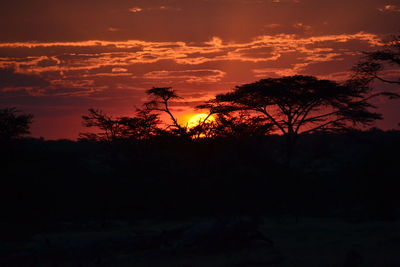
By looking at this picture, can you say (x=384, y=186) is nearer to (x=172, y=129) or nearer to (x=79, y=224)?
(x=79, y=224)

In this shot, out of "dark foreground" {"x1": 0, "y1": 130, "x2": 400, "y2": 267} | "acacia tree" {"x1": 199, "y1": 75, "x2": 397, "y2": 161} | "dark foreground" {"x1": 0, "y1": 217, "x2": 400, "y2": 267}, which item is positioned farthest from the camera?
"acacia tree" {"x1": 199, "y1": 75, "x2": 397, "y2": 161}

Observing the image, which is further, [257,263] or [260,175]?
[260,175]

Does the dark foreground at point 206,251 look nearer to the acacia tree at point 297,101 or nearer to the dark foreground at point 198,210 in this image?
the dark foreground at point 198,210

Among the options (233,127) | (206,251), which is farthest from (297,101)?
(206,251)

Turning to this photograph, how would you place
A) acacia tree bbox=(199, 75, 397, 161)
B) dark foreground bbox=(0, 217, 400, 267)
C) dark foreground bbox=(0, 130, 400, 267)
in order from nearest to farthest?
dark foreground bbox=(0, 217, 400, 267) → dark foreground bbox=(0, 130, 400, 267) → acacia tree bbox=(199, 75, 397, 161)

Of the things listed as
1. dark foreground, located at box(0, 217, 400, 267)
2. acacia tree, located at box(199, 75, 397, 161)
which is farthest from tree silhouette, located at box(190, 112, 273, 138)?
dark foreground, located at box(0, 217, 400, 267)

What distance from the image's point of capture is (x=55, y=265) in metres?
10.5

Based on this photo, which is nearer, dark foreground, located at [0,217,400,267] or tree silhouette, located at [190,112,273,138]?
dark foreground, located at [0,217,400,267]

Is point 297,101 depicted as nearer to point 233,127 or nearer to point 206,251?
point 233,127

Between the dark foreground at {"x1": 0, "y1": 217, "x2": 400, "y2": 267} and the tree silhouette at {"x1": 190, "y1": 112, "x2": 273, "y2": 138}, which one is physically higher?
the tree silhouette at {"x1": 190, "y1": 112, "x2": 273, "y2": 138}

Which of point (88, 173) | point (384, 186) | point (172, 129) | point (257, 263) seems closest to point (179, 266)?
point (257, 263)

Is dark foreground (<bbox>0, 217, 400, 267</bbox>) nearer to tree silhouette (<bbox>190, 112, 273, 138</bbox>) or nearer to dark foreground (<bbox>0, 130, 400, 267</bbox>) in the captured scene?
dark foreground (<bbox>0, 130, 400, 267</bbox>)

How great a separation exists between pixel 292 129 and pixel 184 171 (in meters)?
9.02

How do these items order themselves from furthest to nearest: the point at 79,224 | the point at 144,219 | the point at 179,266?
the point at 144,219 → the point at 79,224 → the point at 179,266
